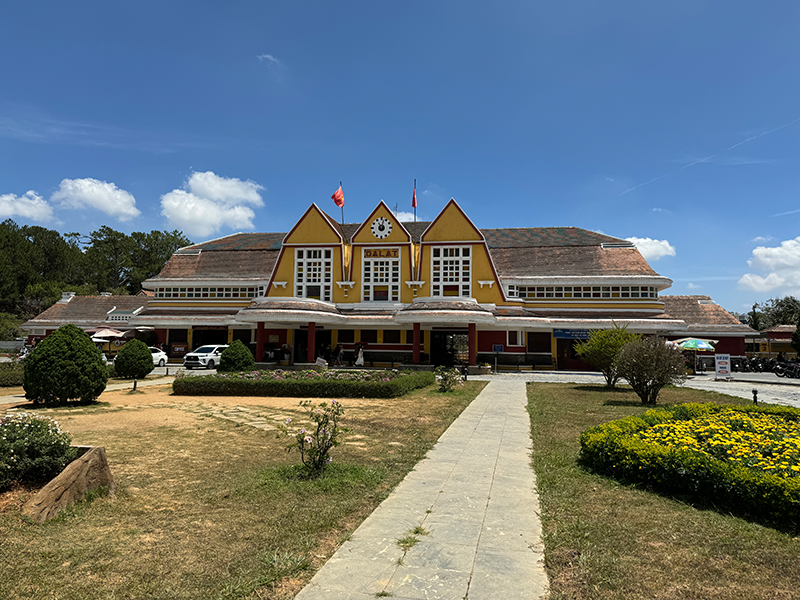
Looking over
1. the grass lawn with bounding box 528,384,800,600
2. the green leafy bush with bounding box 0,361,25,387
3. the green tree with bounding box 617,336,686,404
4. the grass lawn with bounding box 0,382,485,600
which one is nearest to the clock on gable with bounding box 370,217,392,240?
the green leafy bush with bounding box 0,361,25,387

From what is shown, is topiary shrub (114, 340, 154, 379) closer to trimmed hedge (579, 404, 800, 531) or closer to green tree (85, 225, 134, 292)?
trimmed hedge (579, 404, 800, 531)

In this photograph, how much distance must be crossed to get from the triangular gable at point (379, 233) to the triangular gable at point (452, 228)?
1691 millimetres

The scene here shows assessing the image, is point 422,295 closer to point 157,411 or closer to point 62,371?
point 157,411

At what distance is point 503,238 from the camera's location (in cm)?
4088

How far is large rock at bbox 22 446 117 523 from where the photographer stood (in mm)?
5406

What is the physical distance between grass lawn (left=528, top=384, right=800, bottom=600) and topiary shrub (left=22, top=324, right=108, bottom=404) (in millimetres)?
13119

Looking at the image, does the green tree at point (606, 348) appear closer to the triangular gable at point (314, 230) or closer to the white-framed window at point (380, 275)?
the white-framed window at point (380, 275)

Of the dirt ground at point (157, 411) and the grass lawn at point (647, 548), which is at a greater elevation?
the dirt ground at point (157, 411)

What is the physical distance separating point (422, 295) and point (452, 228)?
5251 mm

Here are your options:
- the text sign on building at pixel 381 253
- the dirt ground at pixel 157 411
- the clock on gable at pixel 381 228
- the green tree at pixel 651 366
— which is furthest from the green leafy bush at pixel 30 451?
the clock on gable at pixel 381 228

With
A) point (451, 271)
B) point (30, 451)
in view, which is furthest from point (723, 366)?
point (30, 451)

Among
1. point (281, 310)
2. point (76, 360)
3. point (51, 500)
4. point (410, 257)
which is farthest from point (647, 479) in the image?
point (410, 257)

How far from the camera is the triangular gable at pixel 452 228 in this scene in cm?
3475

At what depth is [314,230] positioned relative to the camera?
121ft
